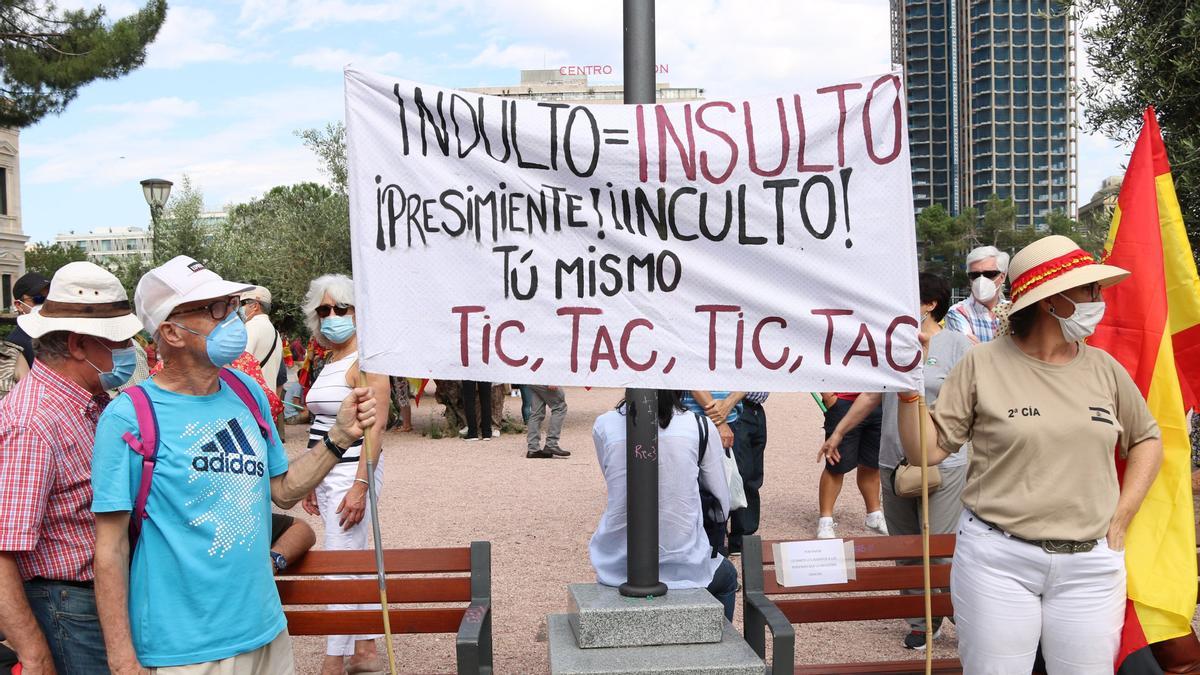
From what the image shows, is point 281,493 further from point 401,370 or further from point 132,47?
point 132,47

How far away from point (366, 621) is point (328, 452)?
1258 mm

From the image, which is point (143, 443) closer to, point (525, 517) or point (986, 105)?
point (525, 517)

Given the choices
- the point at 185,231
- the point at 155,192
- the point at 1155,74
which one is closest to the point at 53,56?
the point at 155,192

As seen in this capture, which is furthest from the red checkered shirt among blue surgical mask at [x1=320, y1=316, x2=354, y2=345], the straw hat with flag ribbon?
the straw hat with flag ribbon

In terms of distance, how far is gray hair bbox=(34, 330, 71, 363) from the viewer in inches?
113

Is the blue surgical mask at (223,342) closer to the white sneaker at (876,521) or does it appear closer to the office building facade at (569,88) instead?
the white sneaker at (876,521)

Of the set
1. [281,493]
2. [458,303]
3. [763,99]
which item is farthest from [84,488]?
[763,99]

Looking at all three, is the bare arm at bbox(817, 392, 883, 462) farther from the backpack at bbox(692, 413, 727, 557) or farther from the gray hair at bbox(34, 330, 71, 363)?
the gray hair at bbox(34, 330, 71, 363)

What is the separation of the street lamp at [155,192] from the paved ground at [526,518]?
5270 millimetres

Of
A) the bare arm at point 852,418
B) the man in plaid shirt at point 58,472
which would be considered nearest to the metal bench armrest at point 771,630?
the man in plaid shirt at point 58,472

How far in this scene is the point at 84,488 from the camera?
2.81 meters

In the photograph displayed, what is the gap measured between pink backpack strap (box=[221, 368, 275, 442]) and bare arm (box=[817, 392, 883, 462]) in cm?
434

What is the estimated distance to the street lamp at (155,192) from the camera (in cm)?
1750

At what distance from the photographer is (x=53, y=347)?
→ 288 cm
